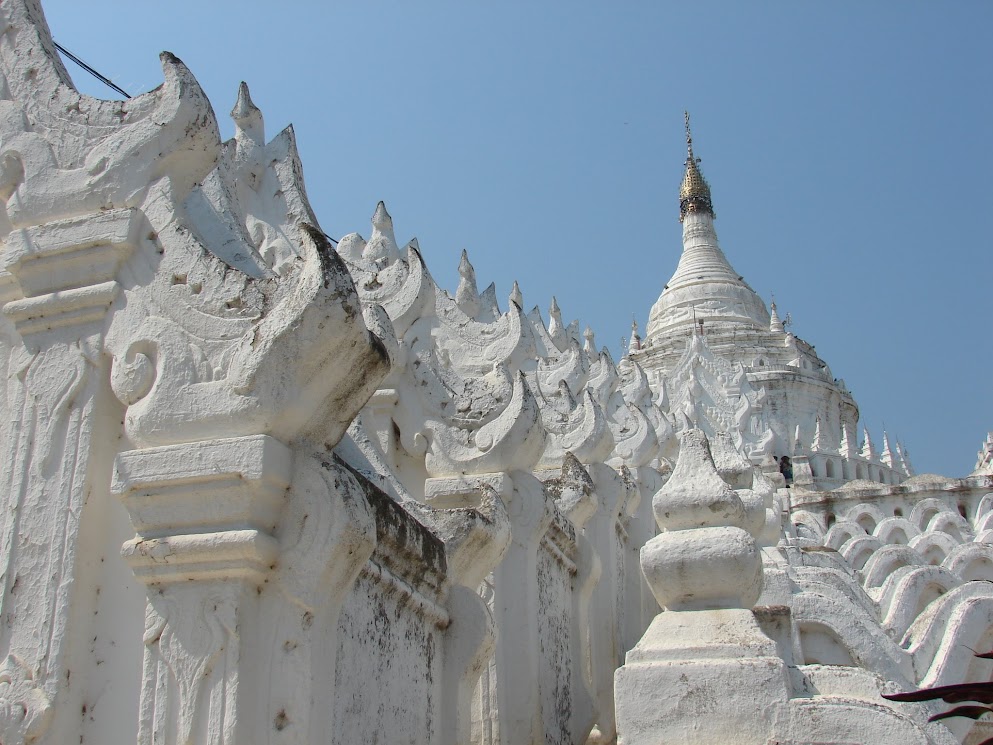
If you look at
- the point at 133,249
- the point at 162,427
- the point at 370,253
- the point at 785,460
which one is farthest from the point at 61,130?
the point at 785,460

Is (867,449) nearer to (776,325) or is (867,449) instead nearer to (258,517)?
(776,325)

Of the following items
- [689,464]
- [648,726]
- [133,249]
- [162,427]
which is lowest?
[648,726]

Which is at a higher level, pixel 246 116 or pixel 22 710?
pixel 246 116

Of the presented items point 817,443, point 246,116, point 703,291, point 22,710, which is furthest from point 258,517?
point 703,291

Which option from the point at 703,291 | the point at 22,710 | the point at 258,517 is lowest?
the point at 22,710

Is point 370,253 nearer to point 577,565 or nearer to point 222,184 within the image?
point 577,565

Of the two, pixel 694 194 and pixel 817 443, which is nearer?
pixel 817 443

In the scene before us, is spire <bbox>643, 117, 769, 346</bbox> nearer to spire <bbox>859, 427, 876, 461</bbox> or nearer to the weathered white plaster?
spire <bbox>859, 427, 876, 461</bbox>

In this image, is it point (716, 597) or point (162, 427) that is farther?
point (716, 597)

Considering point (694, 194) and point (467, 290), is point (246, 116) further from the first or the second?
point (694, 194)

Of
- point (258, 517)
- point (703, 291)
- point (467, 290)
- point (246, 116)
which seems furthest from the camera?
point (703, 291)

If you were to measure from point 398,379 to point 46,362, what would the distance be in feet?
11.7

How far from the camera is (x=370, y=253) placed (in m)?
12.5

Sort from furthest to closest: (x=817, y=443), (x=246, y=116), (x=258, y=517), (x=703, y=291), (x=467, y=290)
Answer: (x=703, y=291) → (x=817, y=443) → (x=467, y=290) → (x=246, y=116) → (x=258, y=517)
